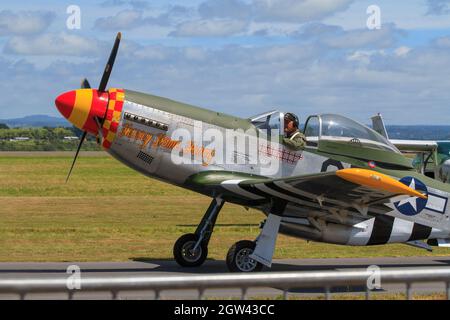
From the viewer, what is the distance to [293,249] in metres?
15.8

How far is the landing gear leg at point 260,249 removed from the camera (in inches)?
460

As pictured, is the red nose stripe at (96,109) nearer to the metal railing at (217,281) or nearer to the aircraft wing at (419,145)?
the metal railing at (217,281)

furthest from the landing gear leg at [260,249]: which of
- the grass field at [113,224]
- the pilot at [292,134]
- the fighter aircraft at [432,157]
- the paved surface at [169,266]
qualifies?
the fighter aircraft at [432,157]

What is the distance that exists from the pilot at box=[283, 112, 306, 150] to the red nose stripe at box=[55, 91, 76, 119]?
3189 millimetres

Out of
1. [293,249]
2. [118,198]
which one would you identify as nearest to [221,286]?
[293,249]

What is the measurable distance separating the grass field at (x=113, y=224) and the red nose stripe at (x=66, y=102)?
124 inches

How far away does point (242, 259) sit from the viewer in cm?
1186

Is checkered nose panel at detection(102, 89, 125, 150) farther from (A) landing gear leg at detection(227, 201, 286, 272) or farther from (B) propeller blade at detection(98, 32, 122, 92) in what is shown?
(A) landing gear leg at detection(227, 201, 286, 272)

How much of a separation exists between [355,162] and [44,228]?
8.82 metres

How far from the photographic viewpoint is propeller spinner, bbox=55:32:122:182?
38.1 ft

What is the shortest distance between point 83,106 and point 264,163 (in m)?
2.83

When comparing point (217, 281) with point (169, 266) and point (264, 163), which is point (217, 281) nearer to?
point (264, 163)

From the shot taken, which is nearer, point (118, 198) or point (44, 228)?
point (44, 228)
